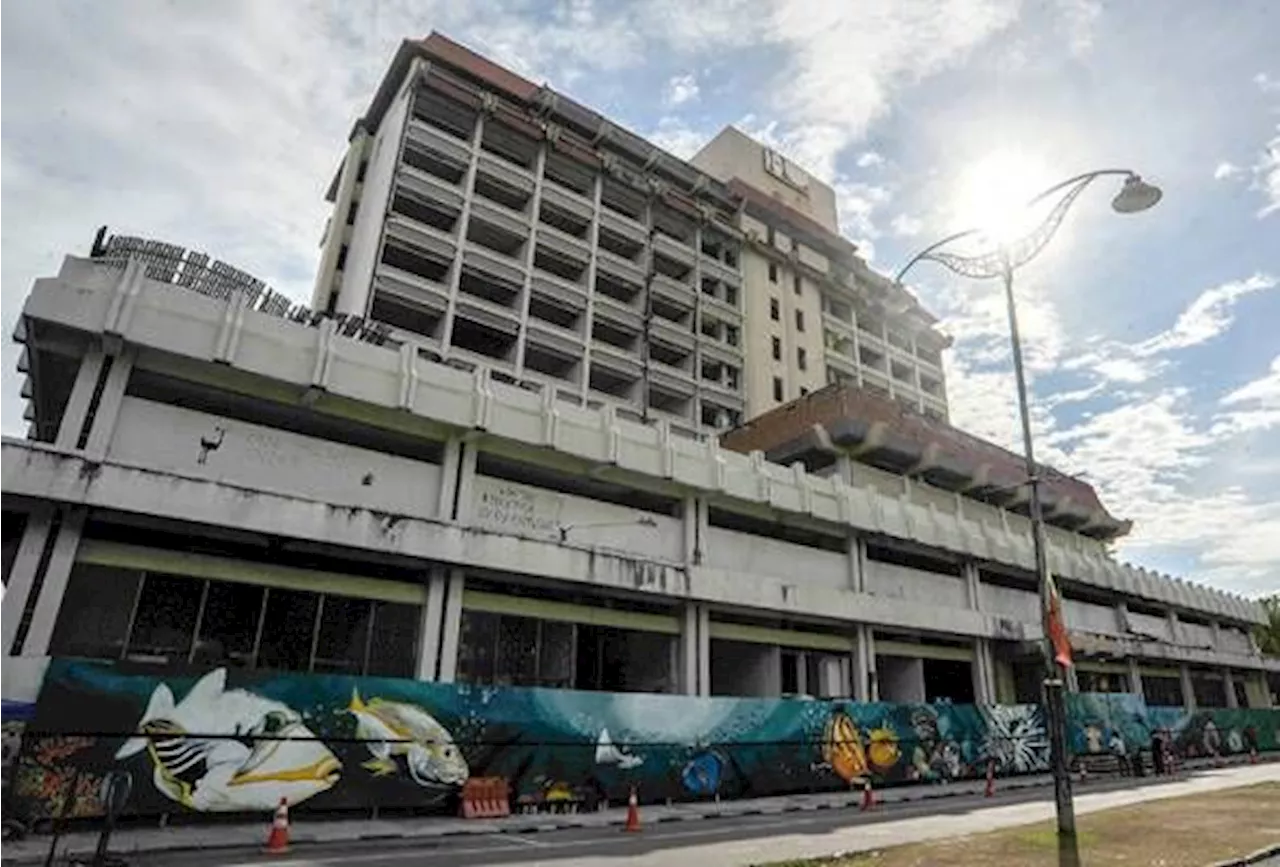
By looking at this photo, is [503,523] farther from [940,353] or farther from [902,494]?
[940,353]

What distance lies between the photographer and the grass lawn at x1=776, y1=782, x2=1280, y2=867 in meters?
10.5

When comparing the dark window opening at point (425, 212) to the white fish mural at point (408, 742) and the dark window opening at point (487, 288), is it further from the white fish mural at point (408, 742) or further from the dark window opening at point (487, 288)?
the white fish mural at point (408, 742)

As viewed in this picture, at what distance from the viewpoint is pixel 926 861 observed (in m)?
10.6

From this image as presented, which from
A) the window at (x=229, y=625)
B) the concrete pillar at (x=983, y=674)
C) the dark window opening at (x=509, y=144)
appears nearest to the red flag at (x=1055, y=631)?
the window at (x=229, y=625)

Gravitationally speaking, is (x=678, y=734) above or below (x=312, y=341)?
below

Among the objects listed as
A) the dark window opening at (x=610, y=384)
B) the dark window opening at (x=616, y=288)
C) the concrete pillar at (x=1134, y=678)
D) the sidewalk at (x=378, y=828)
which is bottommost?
the sidewalk at (x=378, y=828)

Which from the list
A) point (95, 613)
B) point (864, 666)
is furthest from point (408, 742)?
point (864, 666)

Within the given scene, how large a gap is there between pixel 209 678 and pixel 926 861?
41.9 feet

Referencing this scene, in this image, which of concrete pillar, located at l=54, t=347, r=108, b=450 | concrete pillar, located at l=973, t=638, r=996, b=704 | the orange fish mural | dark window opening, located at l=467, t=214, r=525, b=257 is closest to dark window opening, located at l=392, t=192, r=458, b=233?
dark window opening, located at l=467, t=214, r=525, b=257

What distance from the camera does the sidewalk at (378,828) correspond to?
1216cm

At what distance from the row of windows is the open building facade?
2.6 inches

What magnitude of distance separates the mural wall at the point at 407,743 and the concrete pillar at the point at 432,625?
399 centimetres

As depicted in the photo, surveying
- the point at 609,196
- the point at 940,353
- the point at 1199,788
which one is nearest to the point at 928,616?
the point at 1199,788

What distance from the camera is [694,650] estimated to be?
2752cm
